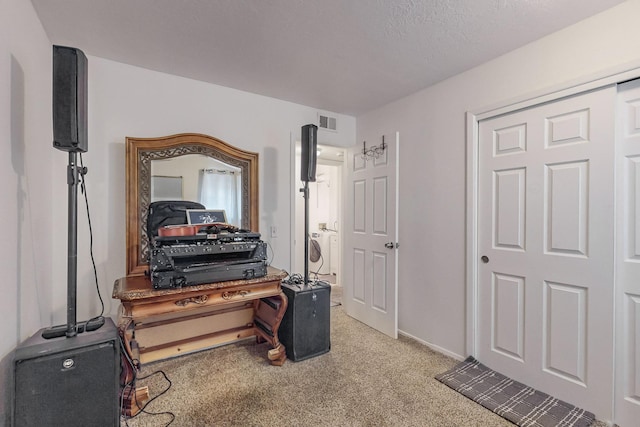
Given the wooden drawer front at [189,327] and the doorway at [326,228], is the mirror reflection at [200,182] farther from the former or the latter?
the doorway at [326,228]

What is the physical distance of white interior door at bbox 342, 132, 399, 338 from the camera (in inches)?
111

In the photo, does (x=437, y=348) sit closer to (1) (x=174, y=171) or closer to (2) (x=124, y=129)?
(1) (x=174, y=171)

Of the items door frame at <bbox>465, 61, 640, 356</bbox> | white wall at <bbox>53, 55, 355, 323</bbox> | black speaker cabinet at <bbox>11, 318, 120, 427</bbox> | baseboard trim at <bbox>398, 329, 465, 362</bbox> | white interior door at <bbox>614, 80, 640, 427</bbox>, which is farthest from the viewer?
baseboard trim at <bbox>398, 329, 465, 362</bbox>

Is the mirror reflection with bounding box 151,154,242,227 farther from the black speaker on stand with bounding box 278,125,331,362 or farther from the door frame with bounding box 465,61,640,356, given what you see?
the door frame with bounding box 465,61,640,356

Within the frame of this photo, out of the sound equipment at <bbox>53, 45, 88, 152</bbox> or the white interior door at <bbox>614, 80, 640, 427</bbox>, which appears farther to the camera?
the white interior door at <bbox>614, 80, 640, 427</bbox>

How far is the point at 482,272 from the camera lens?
2293 millimetres

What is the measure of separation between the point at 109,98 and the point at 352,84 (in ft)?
6.40

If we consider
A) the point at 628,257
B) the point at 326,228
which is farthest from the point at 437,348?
the point at 326,228

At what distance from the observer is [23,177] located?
5.05ft

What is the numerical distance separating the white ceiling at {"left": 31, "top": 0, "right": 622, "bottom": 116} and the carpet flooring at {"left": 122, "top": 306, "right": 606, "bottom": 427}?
233 cm

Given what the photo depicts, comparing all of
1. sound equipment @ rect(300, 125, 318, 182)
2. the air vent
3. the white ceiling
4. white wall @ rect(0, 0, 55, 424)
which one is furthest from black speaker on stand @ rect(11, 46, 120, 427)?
the air vent

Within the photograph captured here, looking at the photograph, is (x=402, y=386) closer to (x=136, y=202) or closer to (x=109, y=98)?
(x=136, y=202)

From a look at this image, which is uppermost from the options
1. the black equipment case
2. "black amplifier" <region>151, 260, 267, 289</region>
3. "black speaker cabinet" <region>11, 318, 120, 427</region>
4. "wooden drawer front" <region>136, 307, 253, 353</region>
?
the black equipment case

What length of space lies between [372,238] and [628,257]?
1.84m
